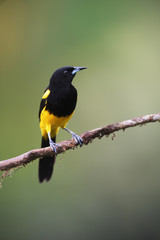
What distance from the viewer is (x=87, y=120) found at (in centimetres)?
590

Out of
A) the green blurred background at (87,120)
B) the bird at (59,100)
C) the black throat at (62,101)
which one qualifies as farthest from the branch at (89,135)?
the green blurred background at (87,120)

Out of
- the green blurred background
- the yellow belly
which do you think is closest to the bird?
the yellow belly

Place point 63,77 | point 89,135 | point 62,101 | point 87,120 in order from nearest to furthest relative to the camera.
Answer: point 89,135 < point 62,101 < point 63,77 < point 87,120

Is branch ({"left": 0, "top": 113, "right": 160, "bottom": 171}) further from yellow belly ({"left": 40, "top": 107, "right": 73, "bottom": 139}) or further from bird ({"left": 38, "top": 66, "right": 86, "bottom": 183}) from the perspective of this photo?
yellow belly ({"left": 40, "top": 107, "right": 73, "bottom": 139})

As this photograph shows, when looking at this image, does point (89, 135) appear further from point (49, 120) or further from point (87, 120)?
point (87, 120)

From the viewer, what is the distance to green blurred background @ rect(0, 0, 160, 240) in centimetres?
574

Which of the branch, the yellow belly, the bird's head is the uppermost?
the bird's head

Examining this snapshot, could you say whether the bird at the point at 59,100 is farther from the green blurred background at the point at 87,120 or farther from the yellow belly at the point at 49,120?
the green blurred background at the point at 87,120

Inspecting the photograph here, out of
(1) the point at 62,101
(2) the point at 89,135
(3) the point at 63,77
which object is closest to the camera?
(2) the point at 89,135

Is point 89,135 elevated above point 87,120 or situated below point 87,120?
below

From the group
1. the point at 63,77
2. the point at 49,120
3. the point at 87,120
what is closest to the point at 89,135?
the point at 49,120
